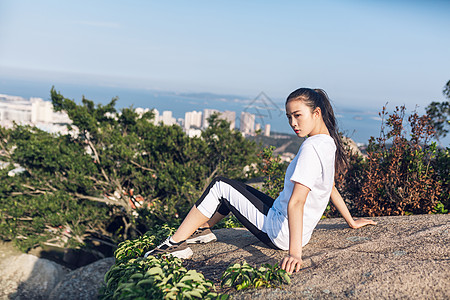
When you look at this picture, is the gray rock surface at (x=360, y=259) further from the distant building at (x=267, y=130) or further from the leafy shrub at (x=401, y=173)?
the distant building at (x=267, y=130)

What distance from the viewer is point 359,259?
112 inches

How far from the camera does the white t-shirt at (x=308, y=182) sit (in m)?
2.77

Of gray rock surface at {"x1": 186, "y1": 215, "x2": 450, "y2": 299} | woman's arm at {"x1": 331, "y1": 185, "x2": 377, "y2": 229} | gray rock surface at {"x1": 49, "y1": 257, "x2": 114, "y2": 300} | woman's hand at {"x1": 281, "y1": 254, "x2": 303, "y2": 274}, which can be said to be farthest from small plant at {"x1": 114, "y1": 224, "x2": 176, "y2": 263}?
gray rock surface at {"x1": 49, "y1": 257, "x2": 114, "y2": 300}

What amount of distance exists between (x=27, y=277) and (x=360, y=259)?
9.80 metres

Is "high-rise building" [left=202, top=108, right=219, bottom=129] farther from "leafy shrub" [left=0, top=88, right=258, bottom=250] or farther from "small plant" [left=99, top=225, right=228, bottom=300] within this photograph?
"small plant" [left=99, top=225, right=228, bottom=300]

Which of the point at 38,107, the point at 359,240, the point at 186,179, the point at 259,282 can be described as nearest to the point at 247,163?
the point at 186,179

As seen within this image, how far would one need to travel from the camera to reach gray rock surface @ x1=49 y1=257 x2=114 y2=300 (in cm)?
831

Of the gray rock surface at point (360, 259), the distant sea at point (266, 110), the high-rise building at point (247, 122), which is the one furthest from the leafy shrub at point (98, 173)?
the high-rise building at point (247, 122)

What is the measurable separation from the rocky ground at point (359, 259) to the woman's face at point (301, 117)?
108cm

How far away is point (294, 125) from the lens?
9.96 feet

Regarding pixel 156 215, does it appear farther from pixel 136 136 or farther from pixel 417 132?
pixel 417 132

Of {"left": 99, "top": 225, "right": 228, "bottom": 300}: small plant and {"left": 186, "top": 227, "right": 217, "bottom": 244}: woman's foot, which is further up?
{"left": 99, "top": 225, "right": 228, "bottom": 300}: small plant

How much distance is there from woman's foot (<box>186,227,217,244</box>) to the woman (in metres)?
0.02

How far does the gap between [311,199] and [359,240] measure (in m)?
0.74
